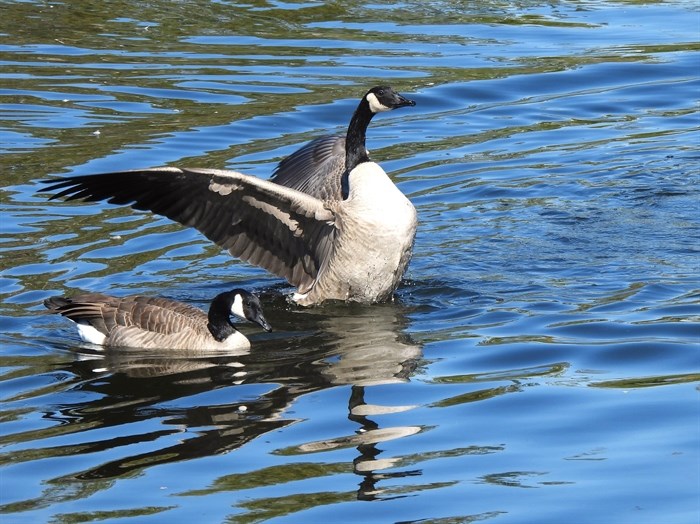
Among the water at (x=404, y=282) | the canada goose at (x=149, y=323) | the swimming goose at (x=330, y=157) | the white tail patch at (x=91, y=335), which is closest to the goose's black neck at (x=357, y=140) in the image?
the swimming goose at (x=330, y=157)

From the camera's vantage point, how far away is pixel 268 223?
1113 cm

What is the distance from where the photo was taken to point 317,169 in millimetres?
12609

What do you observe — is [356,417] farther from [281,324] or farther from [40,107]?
[40,107]

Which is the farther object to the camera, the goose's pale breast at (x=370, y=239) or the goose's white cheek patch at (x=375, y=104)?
the goose's white cheek patch at (x=375, y=104)

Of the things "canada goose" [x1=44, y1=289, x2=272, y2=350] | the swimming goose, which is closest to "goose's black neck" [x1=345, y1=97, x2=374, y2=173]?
the swimming goose

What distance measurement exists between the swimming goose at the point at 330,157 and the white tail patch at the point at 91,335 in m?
2.59

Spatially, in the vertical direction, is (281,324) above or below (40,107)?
below

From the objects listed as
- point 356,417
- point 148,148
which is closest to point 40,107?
point 148,148

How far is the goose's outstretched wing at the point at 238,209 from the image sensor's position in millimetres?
10344

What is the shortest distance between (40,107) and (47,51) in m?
2.43

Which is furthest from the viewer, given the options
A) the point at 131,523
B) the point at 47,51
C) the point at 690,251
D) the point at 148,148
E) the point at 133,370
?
the point at 47,51

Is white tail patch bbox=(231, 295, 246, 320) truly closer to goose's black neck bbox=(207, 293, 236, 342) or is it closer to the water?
goose's black neck bbox=(207, 293, 236, 342)

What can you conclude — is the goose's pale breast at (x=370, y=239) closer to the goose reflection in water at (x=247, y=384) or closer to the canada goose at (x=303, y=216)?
the canada goose at (x=303, y=216)

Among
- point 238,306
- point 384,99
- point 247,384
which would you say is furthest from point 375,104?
point 247,384
